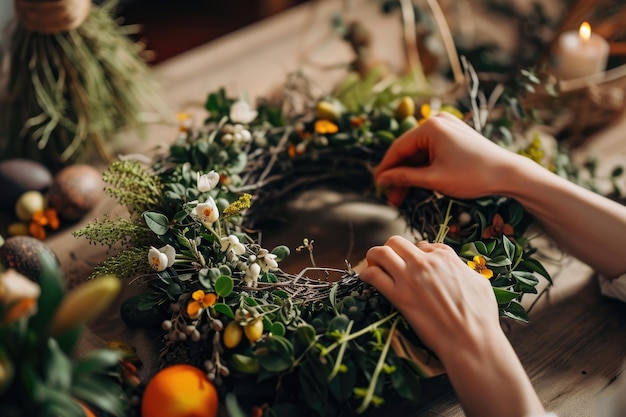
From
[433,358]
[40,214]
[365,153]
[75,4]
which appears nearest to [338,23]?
[365,153]

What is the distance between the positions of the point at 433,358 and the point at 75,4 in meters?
0.85

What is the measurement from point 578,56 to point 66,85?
990mm

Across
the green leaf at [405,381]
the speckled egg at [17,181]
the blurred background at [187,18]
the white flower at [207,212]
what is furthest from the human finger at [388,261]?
the blurred background at [187,18]

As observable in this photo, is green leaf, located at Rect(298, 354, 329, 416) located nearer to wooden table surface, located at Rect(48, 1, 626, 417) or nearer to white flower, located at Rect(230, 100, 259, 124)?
wooden table surface, located at Rect(48, 1, 626, 417)

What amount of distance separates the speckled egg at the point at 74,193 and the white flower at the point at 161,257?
13.2 inches

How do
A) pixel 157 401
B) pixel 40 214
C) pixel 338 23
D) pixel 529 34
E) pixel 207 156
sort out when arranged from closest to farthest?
pixel 157 401 < pixel 207 156 < pixel 40 214 < pixel 338 23 < pixel 529 34

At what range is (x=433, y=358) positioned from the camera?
2.50 feet

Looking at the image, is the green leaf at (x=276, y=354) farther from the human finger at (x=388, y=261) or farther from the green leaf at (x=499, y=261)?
the green leaf at (x=499, y=261)

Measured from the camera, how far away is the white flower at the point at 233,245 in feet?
2.64

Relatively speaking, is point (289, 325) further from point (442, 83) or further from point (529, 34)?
point (529, 34)

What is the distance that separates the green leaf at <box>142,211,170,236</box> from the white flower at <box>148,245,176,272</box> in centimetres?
3

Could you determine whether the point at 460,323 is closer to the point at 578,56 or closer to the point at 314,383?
the point at 314,383

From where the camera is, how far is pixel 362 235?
39.8 inches

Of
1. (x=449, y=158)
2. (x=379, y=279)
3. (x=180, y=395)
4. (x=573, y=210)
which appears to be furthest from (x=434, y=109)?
(x=180, y=395)
